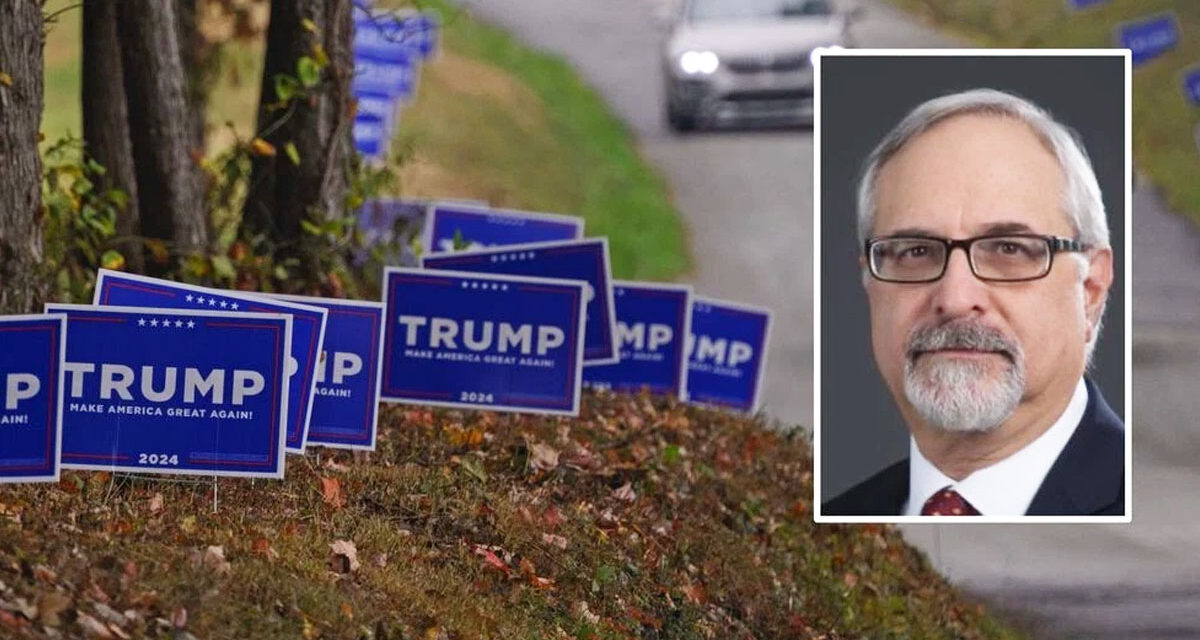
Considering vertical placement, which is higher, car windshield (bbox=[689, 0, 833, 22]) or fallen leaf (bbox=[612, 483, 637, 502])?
car windshield (bbox=[689, 0, 833, 22])

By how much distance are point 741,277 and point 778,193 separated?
4996mm

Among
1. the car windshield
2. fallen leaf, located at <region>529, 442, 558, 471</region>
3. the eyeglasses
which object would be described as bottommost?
fallen leaf, located at <region>529, 442, 558, 471</region>

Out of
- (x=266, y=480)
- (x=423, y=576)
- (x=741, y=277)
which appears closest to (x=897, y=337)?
(x=423, y=576)

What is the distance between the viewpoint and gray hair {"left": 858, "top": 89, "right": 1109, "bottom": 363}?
1025 cm

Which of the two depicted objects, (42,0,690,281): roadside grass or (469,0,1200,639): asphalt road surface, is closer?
(469,0,1200,639): asphalt road surface

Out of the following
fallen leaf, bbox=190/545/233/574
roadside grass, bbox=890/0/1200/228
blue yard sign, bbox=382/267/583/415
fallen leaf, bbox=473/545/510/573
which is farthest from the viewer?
roadside grass, bbox=890/0/1200/228

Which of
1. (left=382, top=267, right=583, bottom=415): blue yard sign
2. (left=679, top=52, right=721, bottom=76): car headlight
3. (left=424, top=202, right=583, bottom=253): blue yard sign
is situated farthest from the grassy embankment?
(left=679, top=52, right=721, bottom=76): car headlight

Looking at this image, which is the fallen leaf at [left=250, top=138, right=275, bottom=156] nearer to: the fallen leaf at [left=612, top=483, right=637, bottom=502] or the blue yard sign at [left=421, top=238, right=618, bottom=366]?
the blue yard sign at [left=421, top=238, right=618, bottom=366]

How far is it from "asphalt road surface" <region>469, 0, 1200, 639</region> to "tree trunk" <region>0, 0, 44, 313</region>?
20.0 ft

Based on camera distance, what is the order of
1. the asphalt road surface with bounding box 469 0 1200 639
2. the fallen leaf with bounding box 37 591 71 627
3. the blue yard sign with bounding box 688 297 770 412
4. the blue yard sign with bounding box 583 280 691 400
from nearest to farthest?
the fallen leaf with bounding box 37 591 71 627, the blue yard sign with bounding box 583 280 691 400, the blue yard sign with bounding box 688 297 770 412, the asphalt road surface with bounding box 469 0 1200 639

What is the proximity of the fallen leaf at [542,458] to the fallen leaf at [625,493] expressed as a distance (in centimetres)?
31

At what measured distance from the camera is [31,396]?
9.58 m

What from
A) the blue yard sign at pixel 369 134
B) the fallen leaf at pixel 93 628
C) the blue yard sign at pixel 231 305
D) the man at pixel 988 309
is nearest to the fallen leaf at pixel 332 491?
the blue yard sign at pixel 231 305

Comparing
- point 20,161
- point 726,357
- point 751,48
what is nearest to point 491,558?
point 20,161
